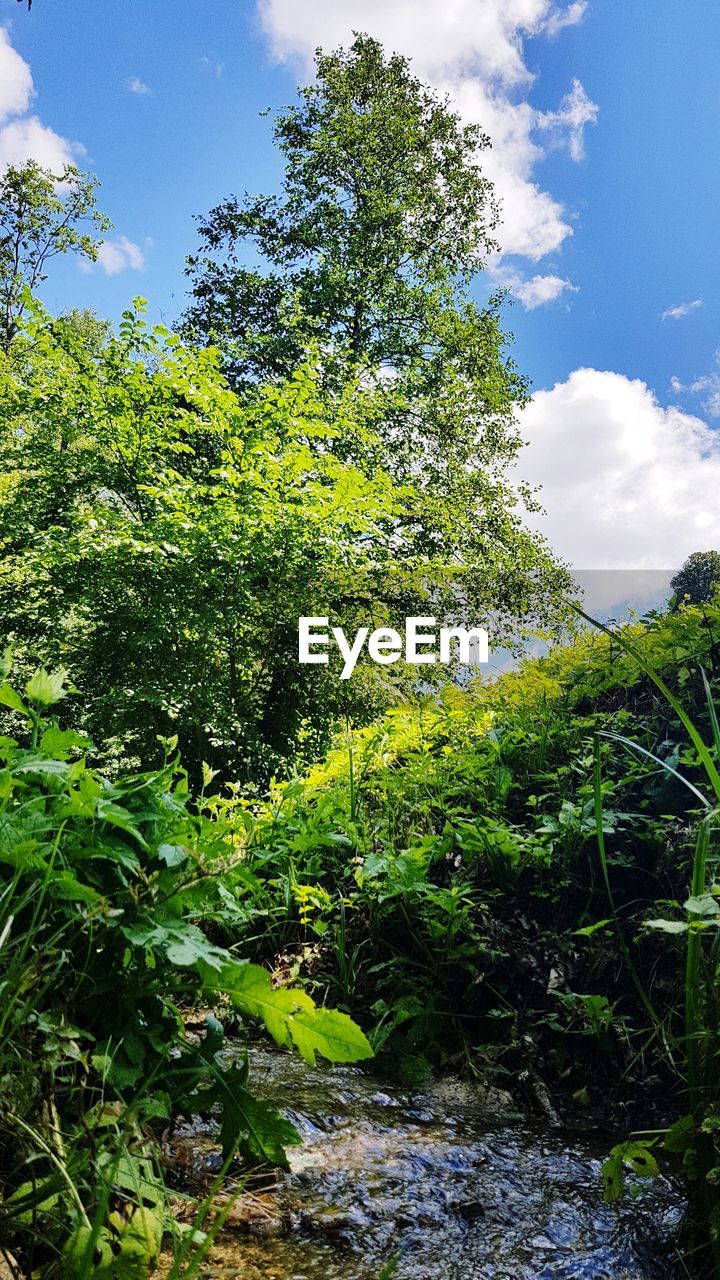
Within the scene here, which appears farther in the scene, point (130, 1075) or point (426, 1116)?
point (426, 1116)

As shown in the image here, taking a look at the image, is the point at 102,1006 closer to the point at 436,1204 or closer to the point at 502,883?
the point at 436,1204

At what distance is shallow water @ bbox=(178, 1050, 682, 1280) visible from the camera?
1506 mm

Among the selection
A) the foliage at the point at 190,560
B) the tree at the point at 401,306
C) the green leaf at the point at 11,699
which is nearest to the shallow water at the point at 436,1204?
the green leaf at the point at 11,699

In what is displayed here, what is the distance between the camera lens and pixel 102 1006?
1.24 metres

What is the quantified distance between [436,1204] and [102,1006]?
96cm

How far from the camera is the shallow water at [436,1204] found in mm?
1506

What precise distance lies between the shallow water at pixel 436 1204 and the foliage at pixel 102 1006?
225mm

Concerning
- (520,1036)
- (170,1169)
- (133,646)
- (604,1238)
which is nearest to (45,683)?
(170,1169)

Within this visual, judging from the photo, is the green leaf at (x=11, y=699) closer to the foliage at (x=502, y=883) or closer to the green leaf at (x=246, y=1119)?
the green leaf at (x=246, y=1119)

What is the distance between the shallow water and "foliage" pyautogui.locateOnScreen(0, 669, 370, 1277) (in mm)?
225

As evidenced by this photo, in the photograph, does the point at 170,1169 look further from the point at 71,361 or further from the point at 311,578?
the point at 71,361

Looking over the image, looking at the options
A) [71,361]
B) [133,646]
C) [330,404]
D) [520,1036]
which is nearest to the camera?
[520,1036]

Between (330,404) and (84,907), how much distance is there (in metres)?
13.9

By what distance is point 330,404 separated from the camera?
47.3ft
